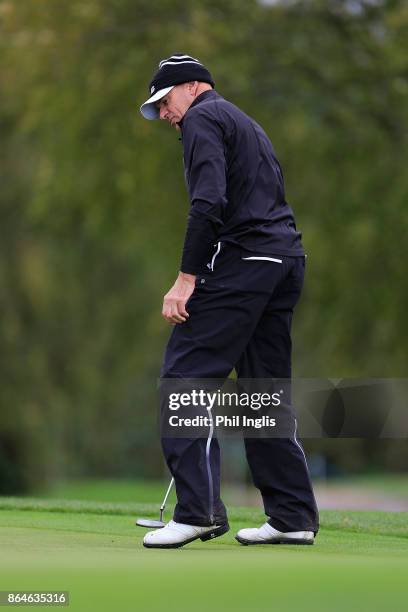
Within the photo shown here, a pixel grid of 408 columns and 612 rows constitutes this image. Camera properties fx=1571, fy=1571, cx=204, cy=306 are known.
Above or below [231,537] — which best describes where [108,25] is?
above

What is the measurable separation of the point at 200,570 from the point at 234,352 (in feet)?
4.84

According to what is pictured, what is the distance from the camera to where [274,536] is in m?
6.53

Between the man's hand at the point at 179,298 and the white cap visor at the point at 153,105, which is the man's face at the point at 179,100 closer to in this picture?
the white cap visor at the point at 153,105

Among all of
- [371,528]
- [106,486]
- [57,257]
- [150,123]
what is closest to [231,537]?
[371,528]

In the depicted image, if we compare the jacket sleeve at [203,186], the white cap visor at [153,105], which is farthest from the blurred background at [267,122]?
the jacket sleeve at [203,186]

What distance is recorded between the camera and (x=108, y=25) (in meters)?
20.4

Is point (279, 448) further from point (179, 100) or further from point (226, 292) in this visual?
point (179, 100)

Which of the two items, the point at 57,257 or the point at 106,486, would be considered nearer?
the point at 57,257

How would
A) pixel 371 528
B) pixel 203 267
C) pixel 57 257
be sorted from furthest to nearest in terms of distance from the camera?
pixel 57 257, pixel 371 528, pixel 203 267

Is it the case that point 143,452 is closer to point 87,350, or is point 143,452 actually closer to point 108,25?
point 87,350

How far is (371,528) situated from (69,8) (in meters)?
13.6

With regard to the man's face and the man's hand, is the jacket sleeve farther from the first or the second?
the man's face

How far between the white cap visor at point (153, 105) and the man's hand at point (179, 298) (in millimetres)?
737

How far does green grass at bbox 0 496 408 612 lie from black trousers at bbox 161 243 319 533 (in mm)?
212
